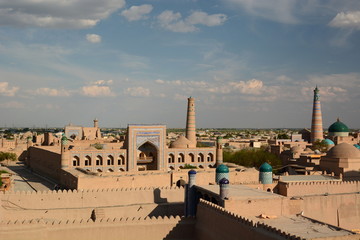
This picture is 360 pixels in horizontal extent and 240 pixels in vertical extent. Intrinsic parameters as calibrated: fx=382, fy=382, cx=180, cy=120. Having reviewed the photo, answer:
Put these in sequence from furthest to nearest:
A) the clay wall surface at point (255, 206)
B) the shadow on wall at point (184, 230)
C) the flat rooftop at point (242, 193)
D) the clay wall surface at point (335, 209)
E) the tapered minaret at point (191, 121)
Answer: the tapered minaret at point (191, 121) < the clay wall surface at point (335, 209) < the shadow on wall at point (184, 230) < the flat rooftop at point (242, 193) < the clay wall surface at point (255, 206)

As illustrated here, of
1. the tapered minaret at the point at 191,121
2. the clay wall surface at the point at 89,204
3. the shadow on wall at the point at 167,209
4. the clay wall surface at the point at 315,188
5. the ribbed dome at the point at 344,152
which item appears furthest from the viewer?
the tapered minaret at the point at 191,121

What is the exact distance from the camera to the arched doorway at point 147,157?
104ft

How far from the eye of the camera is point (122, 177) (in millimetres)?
22156

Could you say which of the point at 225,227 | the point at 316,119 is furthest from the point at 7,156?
the point at 316,119

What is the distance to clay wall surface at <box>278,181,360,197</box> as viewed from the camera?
18.6 m

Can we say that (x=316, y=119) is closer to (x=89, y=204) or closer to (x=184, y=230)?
(x=89, y=204)

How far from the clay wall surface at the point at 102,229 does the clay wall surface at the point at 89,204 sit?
2.64 meters

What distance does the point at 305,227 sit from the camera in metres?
12.2

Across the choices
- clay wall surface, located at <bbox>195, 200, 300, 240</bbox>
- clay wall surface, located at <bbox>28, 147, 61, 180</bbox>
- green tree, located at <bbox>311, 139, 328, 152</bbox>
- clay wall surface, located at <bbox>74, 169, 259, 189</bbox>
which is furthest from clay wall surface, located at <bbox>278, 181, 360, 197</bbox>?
green tree, located at <bbox>311, 139, 328, 152</bbox>

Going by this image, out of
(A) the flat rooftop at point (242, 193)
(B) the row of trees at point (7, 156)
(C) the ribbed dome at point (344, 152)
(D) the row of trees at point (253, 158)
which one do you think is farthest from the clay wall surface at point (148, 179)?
(B) the row of trees at point (7, 156)

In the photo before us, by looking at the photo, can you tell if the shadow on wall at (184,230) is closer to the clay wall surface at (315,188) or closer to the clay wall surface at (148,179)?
the clay wall surface at (148,179)

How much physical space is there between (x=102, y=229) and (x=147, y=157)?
18886 millimetres

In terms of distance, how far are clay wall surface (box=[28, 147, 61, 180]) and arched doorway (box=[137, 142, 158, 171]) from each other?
676 centimetres

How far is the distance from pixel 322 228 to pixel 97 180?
42.5ft
